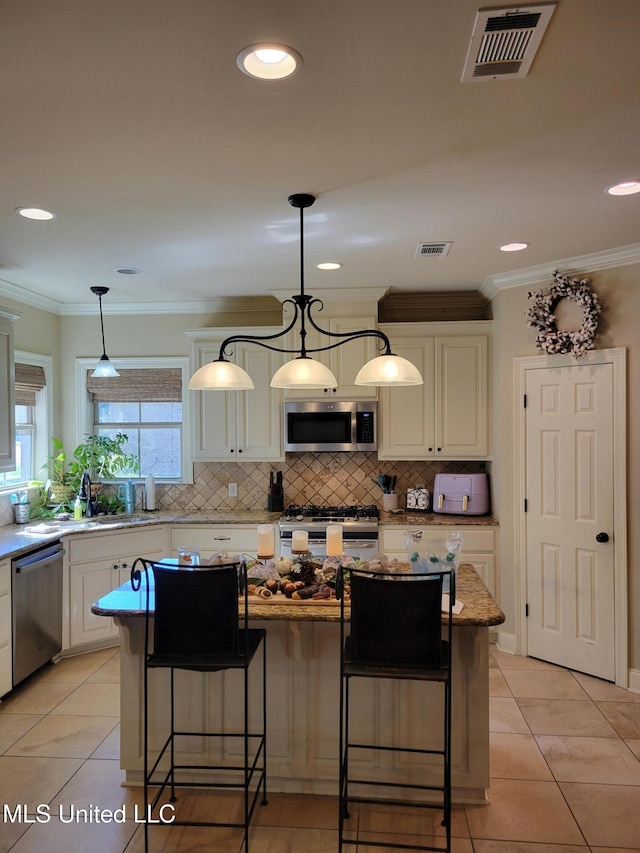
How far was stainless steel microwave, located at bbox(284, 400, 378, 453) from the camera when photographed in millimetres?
4551

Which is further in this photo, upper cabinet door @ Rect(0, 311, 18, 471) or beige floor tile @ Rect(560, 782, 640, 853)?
upper cabinet door @ Rect(0, 311, 18, 471)

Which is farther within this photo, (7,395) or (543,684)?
(7,395)

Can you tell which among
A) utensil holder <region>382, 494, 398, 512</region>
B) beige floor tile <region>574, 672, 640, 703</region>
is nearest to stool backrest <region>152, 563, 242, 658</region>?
beige floor tile <region>574, 672, 640, 703</region>

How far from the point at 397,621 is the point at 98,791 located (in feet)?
5.50

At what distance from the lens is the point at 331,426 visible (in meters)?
4.60

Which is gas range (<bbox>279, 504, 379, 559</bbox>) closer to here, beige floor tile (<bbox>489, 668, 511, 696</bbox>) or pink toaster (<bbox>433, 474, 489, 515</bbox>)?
pink toaster (<bbox>433, 474, 489, 515</bbox>)

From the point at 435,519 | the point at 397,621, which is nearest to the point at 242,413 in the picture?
the point at 435,519

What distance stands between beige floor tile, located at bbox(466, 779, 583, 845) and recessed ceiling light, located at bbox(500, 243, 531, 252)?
2.83m

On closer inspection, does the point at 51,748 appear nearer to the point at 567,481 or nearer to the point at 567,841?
the point at 567,841

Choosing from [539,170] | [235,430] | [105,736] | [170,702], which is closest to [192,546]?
[235,430]

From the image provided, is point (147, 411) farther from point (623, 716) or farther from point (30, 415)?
point (623, 716)

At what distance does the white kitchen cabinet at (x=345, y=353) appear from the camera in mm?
4512

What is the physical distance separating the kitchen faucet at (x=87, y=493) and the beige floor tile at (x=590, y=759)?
3545mm

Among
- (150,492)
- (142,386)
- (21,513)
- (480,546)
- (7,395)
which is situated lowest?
(480,546)
